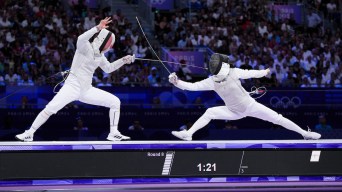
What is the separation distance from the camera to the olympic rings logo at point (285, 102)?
1228 cm

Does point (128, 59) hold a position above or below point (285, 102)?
above

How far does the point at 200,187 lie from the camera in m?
7.04

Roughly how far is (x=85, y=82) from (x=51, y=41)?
6.28 m

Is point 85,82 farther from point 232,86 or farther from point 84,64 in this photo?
point 232,86

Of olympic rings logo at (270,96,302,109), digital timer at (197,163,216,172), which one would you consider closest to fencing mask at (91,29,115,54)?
digital timer at (197,163,216,172)

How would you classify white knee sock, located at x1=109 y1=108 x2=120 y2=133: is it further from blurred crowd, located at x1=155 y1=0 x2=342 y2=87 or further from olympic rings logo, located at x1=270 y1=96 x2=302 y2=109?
blurred crowd, located at x1=155 y1=0 x2=342 y2=87

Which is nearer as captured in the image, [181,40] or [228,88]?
[228,88]

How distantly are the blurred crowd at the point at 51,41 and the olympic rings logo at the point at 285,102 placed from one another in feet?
8.64

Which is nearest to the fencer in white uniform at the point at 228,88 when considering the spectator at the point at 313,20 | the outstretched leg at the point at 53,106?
the outstretched leg at the point at 53,106

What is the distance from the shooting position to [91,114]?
1166cm

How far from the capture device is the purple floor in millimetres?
6836

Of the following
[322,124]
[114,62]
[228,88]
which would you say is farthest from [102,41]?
[322,124]

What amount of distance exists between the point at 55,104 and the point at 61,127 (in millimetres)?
4317

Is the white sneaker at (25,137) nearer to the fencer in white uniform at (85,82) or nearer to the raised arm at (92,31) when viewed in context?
the fencer in white uniform at (85,82)
